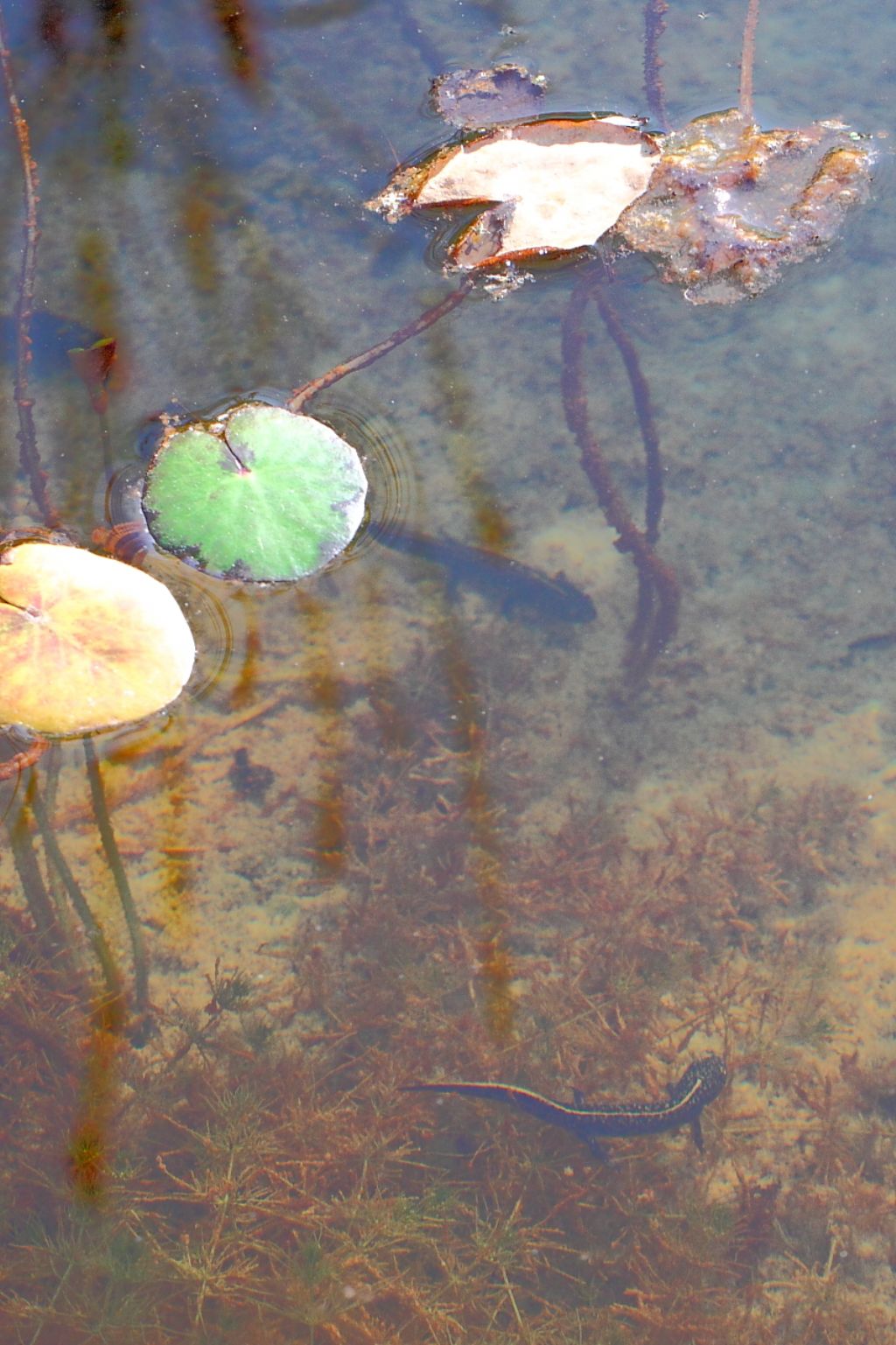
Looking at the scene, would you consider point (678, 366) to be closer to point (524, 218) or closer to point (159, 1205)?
point (524, 218)

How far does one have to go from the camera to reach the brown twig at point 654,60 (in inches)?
201

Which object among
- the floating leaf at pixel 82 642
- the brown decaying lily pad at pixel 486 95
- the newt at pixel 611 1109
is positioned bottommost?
the newt at pixel 611 1109

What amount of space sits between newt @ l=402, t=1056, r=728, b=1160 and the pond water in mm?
40

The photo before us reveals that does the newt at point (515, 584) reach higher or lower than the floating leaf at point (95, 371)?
lower

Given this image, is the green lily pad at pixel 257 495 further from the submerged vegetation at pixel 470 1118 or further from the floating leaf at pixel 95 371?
the submerged vegetation at pixel 470 1118

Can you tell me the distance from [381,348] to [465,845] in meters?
2.18

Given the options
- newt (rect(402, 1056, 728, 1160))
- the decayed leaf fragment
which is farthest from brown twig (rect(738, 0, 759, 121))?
newt (rect(402, 1056, 728, 1160))

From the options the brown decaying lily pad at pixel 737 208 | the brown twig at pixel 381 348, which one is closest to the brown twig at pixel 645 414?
the brown decaying lily pad at pixel 737 208

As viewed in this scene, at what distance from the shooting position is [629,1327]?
12.1 feet

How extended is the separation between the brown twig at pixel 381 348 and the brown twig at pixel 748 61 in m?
1.63

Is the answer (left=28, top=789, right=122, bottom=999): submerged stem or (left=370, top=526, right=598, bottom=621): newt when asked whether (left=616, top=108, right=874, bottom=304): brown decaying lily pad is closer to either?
(left=370, top=526, right=598, bottom=621): newt

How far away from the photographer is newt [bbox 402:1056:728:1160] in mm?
3969

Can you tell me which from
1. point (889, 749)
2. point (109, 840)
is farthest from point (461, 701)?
point (889, 749)

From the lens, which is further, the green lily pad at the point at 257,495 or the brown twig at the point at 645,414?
the brown twig at the point at 645,414
